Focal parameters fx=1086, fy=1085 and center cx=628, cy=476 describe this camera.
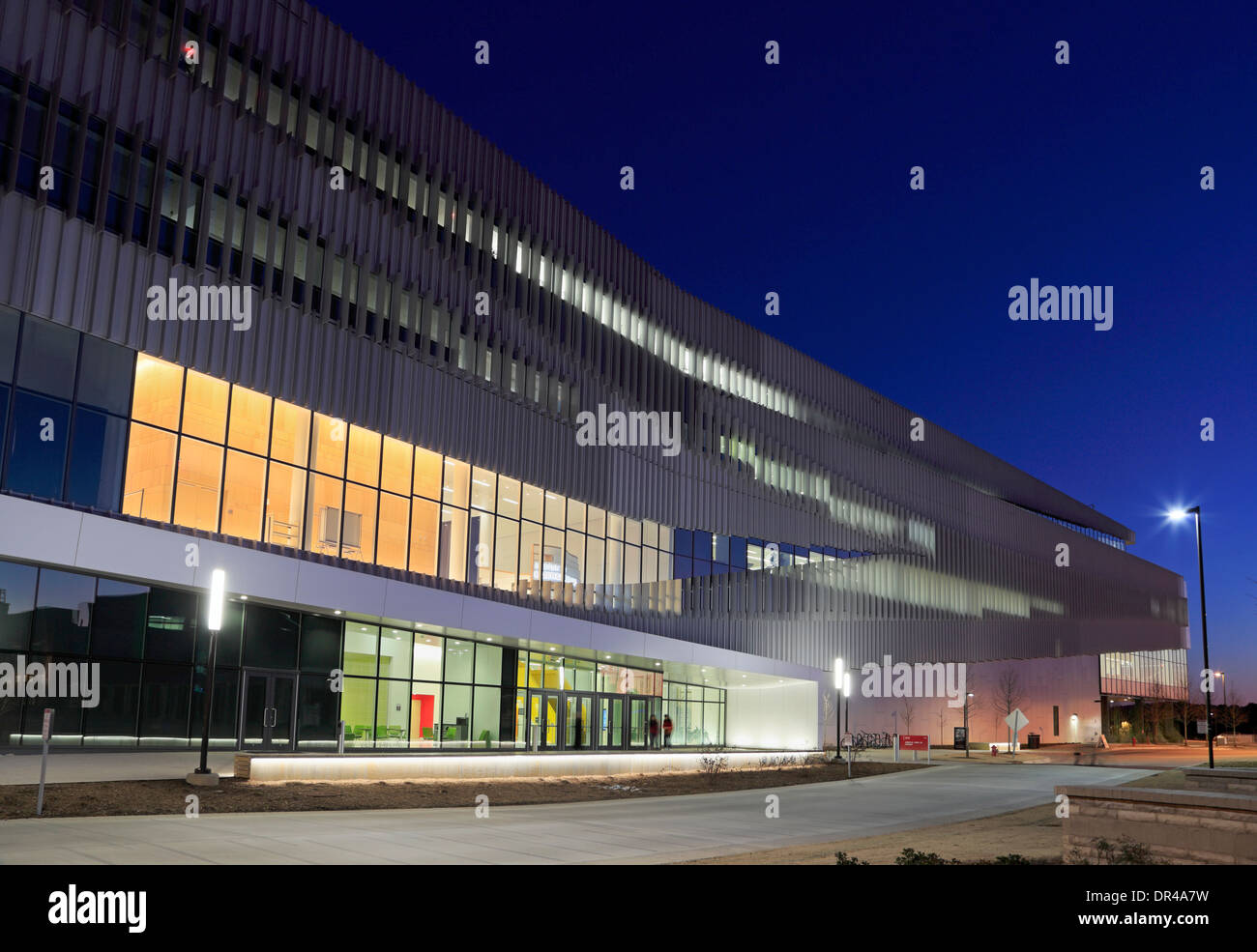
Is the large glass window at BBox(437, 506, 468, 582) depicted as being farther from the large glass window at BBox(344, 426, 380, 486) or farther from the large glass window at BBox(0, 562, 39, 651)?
the large glass window at BBox(0, 562, 39, 651)

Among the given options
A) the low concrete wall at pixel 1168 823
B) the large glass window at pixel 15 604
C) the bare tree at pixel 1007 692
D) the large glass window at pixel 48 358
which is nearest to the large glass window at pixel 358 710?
the large glass window at pixel 15 604

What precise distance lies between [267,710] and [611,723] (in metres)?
16.7

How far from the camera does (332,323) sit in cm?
3120

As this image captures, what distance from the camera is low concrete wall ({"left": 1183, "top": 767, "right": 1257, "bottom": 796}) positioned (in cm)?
2068

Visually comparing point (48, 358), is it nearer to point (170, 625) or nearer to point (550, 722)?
point (170, 625)

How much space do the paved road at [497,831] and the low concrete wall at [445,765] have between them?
399 cm

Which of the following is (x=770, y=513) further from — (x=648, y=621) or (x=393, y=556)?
(x=393, y=556)

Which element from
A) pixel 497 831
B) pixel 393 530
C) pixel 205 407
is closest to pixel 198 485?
pixel 205 407

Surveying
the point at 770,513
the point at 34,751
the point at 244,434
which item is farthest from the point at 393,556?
the point at 770,513

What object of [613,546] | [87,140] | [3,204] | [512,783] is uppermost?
[87,140]

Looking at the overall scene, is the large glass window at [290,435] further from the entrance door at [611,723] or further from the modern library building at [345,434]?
the entrance door at [611,723]

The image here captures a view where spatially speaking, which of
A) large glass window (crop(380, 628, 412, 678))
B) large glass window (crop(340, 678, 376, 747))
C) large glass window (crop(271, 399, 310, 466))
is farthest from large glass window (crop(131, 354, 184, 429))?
large glass window (crop(380, 628, 412, 678))

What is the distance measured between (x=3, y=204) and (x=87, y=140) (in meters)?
2.97

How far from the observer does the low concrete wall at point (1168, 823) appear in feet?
38.9
